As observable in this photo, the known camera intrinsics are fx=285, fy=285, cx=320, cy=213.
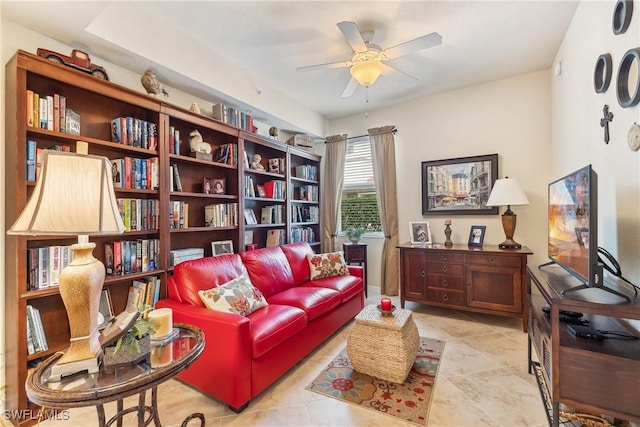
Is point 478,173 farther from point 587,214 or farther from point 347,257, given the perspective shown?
point 587,214

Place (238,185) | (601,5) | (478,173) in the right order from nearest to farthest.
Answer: (601,5)
(238,185)
(478,173)

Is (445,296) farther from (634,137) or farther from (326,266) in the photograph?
(634,137)

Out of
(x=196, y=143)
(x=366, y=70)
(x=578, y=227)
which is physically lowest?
(x=578, y=227)

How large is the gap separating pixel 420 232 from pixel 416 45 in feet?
7.56

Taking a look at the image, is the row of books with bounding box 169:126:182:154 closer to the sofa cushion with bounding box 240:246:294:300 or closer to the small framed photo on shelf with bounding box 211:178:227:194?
the small framed photo on shelf with bounding box 211:178:227:194

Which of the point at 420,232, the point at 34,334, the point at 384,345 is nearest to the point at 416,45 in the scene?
the point at 384,345

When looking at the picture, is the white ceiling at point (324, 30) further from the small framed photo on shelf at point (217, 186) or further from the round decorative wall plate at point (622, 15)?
the small framed photo on shelf at point (217, 186)

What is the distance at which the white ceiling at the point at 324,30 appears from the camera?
2.00m

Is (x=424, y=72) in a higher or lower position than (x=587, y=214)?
higher

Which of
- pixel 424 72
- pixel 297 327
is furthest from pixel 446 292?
pixel 424 72

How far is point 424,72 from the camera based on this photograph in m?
3.21

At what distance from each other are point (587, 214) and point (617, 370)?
0.69 m

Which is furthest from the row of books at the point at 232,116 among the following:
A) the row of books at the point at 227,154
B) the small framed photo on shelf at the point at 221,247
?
the small framed photo on shelf at the point at 221,247

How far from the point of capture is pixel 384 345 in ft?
6.56
